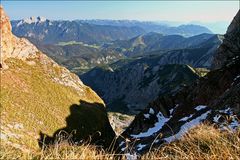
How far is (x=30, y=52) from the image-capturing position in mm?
111438

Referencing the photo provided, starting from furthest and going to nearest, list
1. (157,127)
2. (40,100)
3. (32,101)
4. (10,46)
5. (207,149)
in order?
(10,46), (40,100), (32,101), (157,127), (207,149)

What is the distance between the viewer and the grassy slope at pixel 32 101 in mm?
75125

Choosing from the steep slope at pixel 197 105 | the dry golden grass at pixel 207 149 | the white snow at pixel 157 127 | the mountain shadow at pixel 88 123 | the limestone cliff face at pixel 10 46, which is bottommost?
the mountain shadow at pixel 88 123

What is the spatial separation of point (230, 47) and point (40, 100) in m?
52.6

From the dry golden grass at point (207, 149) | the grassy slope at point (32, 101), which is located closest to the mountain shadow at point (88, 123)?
the grassy slope at point (32, 101)

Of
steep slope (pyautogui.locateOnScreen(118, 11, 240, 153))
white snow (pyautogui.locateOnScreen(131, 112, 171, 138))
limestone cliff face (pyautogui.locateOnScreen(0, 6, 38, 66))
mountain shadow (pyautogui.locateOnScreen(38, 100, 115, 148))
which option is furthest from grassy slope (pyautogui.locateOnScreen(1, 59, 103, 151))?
white snow (pyautogui.locateOnScreen(131, 112, 171, 138))

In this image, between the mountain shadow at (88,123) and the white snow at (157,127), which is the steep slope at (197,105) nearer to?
the white snow at (157,127)

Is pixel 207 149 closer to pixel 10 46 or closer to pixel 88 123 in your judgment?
pixel 88 123

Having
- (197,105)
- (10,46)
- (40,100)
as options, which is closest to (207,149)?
(197,105)

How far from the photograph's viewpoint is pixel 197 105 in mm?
66875

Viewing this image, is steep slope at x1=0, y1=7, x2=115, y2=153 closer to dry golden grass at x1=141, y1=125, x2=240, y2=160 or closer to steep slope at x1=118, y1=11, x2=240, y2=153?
steep slope at x1=118, y1=11, x2=240, y2=153

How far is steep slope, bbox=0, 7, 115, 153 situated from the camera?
78.6 m

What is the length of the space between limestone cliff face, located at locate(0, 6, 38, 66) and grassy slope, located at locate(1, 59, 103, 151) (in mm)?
3057

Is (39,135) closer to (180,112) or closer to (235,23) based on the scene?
(180,112)
